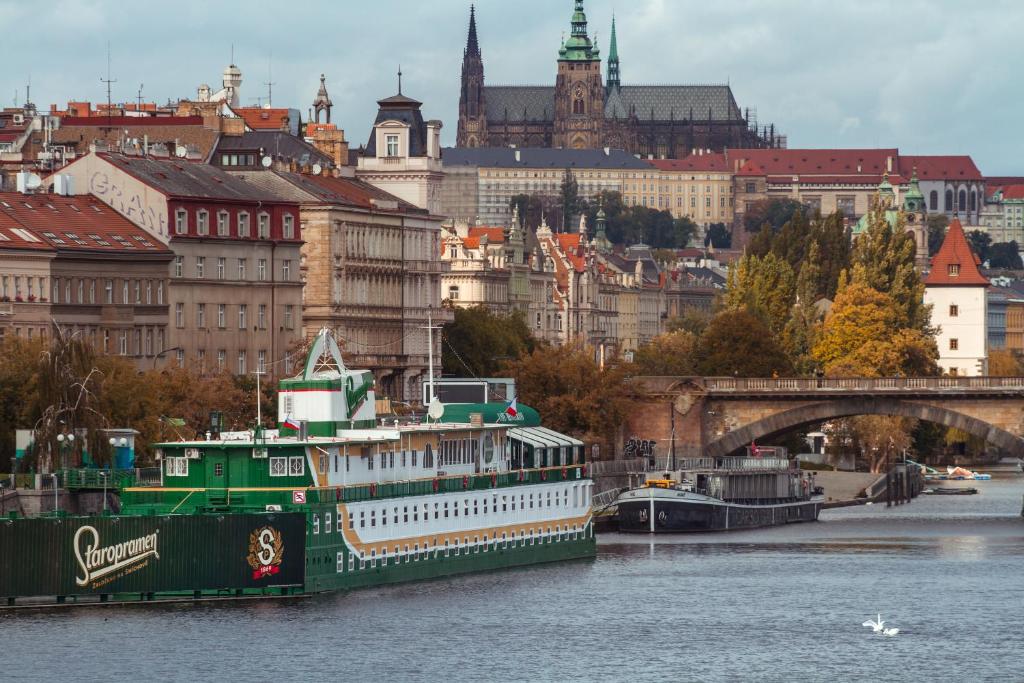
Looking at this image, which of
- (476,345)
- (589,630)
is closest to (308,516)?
(589,630)

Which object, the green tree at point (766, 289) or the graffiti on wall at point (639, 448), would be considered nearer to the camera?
the graffiti on wall at point (639, 448)

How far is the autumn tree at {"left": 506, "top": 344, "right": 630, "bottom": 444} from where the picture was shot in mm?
132000

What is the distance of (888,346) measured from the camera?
561 feet

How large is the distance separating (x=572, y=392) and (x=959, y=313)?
69562mm

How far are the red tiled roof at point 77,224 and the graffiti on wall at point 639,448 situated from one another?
27054 mm

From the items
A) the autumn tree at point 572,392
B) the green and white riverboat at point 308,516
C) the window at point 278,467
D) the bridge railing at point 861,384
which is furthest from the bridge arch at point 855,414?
the window at point 278,467

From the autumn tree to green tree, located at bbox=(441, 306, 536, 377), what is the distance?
686 centimetres

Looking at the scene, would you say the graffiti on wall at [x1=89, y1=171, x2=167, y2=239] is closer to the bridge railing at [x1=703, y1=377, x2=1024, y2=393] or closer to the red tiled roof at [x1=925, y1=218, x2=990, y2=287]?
the bridge railing at [x1=703, y1=377, x2=1024, y2=393]

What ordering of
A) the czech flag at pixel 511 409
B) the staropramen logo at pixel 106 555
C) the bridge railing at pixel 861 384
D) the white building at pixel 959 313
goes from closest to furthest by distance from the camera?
1. the staropramen logo at pixel 106 555
2. the czech flag at pixel 511 409
3. the bridge railing at pixel 861 384
4. the white building at pixel 959 313

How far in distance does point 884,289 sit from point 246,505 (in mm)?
105058

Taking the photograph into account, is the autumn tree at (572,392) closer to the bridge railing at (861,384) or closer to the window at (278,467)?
the bridge railing at (861,384)

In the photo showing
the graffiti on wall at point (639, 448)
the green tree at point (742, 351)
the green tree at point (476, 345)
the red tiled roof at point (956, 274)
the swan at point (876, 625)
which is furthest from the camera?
the red tiled roof at point (956, 274)

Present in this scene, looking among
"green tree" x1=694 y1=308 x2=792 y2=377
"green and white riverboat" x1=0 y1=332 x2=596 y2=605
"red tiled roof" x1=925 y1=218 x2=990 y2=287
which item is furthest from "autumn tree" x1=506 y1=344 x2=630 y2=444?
"red tiled roof" x1=925 y1=218 x2=990 y2=287

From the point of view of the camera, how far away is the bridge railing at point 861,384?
133 meters
